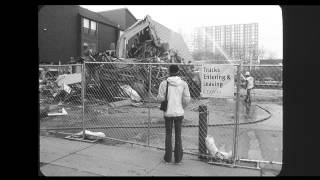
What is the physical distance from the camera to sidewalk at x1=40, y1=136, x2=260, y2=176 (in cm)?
518

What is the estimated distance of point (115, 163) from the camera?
18.3ft

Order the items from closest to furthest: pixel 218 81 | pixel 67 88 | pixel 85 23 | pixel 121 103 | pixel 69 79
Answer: pixel 218 81
pixel 121 103
pixel 69 79
pixel 67 88
pixel 85 23

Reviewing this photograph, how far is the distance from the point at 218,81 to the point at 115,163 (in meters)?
2.30

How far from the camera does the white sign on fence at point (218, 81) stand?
5.66m

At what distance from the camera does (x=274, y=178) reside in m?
4.99

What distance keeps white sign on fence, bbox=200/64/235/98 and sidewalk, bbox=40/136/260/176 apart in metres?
1.26

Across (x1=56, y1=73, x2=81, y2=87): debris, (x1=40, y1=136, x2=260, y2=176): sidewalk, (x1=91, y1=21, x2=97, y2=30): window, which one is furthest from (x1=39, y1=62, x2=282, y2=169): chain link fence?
(x1=91, y1=21, x2=97, y2=30): window

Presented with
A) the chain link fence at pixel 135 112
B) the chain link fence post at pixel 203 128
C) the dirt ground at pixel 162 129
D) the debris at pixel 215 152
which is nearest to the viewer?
the debris at pixel 215 152

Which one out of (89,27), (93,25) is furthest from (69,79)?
(93,25)

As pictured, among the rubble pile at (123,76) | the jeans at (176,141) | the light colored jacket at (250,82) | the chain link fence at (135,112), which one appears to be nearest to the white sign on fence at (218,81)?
the chain link fence at (135,112)

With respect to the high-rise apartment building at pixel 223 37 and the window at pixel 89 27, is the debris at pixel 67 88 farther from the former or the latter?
the high-rise apartment building at pixel 223 37

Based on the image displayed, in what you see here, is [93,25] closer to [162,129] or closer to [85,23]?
[85,23]

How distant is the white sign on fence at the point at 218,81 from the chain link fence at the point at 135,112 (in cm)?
54
